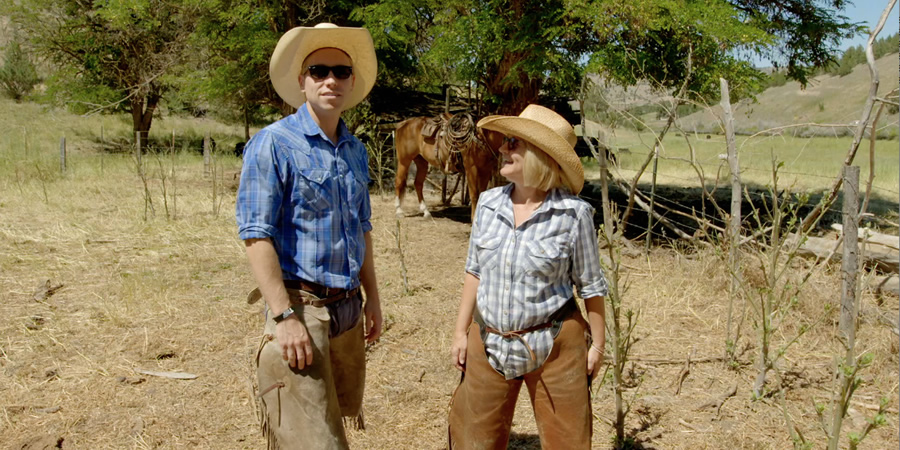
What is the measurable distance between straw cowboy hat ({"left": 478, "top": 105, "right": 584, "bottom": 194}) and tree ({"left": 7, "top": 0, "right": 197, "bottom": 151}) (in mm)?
12934

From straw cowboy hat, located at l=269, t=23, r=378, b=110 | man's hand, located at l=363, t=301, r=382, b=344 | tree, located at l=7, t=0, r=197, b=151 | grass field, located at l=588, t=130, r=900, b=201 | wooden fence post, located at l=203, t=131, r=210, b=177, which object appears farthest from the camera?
tree, located at l=7, t=0, r=197, b=151

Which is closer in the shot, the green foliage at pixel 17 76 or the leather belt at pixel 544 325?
the leather belt at pixel 544 325

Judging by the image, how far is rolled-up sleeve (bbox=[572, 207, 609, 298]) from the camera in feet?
7.22

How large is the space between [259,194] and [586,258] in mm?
1139

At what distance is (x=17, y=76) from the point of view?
103 ft

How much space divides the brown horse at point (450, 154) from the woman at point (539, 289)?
23.0ft

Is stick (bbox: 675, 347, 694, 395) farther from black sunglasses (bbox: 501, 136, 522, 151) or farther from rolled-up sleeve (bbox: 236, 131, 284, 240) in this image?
rolled-up sleeve (bbox: 236, 131, 284, 240)

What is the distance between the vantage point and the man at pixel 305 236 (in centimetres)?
202

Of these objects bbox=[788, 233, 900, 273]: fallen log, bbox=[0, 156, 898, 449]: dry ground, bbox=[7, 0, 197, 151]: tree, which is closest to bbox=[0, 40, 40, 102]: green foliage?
bbox=[7, 0, 197, 151]: tree

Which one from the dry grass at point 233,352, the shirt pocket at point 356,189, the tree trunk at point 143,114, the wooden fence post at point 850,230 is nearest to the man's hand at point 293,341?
the shirt pocket at point 356,189

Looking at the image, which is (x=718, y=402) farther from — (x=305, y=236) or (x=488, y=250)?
(x=305, y=236)

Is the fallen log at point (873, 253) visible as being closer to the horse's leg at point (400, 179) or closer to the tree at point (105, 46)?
the horse's leg at point (400, 179)

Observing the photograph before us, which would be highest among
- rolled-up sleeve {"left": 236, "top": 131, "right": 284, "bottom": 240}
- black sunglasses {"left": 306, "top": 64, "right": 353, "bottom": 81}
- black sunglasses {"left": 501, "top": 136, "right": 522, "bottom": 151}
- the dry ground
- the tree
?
the tree

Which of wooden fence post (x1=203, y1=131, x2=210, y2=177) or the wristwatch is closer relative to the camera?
the wristwatch
